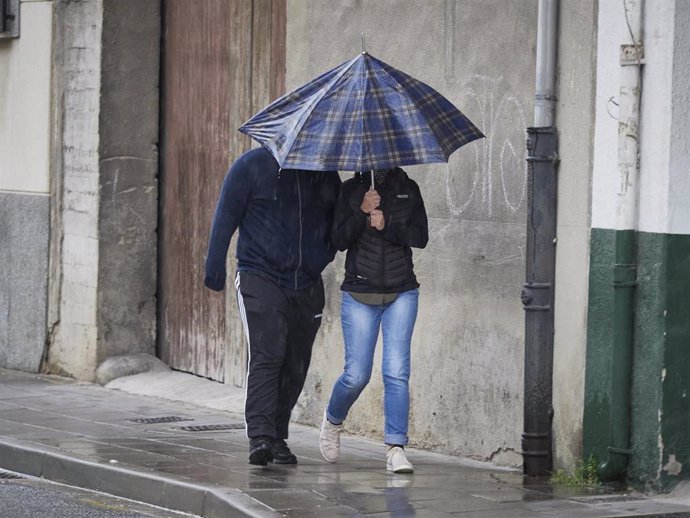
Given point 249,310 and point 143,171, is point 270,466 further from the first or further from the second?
point 143,171

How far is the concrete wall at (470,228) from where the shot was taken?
8.63 metres

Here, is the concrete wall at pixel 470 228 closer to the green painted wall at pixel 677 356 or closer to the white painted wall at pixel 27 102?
the green painted wall at pixel 677 356

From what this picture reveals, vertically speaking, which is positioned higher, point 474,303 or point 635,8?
point 635,8


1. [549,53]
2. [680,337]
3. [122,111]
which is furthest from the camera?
[122,111]

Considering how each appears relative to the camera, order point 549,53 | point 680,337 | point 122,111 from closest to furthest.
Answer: point 680,337
point 549,53
point 122,111

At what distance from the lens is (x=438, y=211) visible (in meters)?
9.22

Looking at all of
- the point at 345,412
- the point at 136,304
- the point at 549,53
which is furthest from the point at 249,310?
the point at 136,304

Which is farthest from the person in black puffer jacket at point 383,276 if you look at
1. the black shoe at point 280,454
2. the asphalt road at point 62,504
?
the asphalt road at point 62,504

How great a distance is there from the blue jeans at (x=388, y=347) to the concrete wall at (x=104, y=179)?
4.60 m

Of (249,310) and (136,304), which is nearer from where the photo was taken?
(249,310)

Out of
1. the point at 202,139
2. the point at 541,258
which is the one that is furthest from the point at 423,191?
the point at 202,139

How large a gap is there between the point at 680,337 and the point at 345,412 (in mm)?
1837

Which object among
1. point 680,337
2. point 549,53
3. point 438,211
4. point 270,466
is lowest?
point 270,466

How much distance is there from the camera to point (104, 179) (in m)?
12.4
